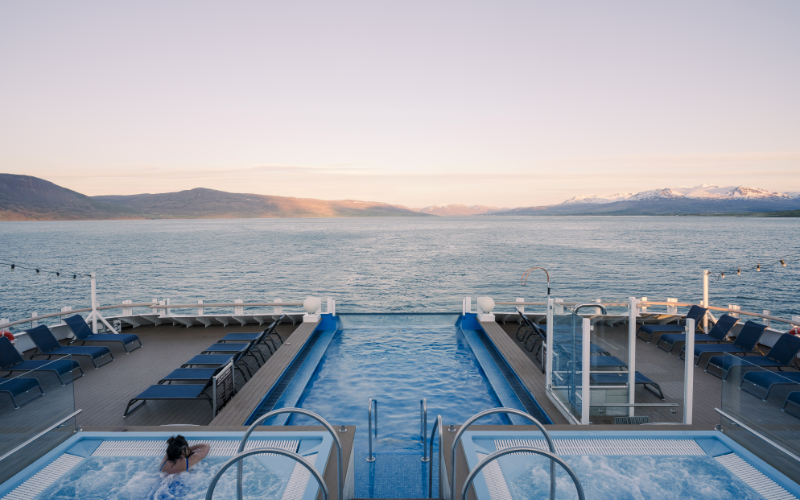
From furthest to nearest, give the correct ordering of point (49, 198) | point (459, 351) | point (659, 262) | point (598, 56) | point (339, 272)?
point (49, 198)
point (659, 262)
point (339, 272)
point (598, 56)
point (459, 351)

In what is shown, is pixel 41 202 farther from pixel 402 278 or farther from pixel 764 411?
pixel 764 411

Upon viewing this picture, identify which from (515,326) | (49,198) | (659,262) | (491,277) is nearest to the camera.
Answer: (515,326)

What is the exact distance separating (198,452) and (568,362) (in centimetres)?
418

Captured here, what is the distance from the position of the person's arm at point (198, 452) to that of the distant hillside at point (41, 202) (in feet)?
635

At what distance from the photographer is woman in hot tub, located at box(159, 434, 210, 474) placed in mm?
3578

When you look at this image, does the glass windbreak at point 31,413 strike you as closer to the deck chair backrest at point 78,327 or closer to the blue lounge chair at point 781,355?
the deck chair backrest at point 78,327

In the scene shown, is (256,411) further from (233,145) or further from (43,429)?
(233,145)

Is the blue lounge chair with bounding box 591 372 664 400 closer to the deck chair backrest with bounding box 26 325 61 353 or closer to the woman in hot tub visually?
the woman in hot tub

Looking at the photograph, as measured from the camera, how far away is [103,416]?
213 inches

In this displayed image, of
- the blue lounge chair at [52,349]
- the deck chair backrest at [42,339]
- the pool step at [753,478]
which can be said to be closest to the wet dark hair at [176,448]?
the pool step at [753,478]

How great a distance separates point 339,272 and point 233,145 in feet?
121

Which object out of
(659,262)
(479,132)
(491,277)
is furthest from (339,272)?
(659,262)

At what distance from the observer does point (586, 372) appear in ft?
15.6

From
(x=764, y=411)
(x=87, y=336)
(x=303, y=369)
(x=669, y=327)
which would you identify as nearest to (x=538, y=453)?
(x=764, y=411)
